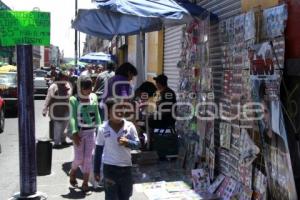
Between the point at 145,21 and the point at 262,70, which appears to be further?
the point at 145,21

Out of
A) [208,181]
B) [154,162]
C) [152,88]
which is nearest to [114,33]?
[152,88]

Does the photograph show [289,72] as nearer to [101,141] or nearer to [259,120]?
[259,120]

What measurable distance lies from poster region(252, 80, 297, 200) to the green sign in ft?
8.69

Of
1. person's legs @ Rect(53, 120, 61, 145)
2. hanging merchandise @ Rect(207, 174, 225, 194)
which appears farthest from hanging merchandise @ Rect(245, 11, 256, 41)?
person's legs @ Rect(53, 120, 61, 145)

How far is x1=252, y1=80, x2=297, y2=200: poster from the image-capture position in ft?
15.9

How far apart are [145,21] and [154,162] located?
343 cm

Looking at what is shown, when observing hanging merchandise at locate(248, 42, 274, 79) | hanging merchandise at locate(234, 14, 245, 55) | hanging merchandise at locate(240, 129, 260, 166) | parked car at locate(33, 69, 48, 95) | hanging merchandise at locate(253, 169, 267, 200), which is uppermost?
hanging merchandise at locate(234, 14, 245, 55)

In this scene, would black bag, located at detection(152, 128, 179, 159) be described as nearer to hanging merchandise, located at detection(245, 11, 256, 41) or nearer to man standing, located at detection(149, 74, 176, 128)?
man standing, located at detection(149, 74, 176, 128)

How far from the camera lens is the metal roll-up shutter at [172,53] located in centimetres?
1141

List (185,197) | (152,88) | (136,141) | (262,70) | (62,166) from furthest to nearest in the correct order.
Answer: (152,88)
(62,166)
(185,197)
(262,70)
(136,141)

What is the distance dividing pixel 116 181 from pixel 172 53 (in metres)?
7.72

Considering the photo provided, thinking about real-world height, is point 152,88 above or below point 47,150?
above

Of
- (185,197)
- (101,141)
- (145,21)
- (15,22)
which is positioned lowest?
(185,197)

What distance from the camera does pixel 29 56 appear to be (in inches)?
233
